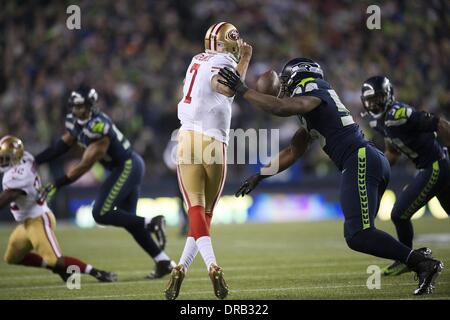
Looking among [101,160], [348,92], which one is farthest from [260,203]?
[101,160]

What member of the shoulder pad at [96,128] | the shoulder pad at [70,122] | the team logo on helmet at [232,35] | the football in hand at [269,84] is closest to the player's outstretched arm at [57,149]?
the shoulder pad at [70,122]

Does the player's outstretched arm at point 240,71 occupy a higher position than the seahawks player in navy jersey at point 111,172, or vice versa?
the player's outstretched arm at point 240,71

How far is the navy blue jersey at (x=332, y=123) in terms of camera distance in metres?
6.45

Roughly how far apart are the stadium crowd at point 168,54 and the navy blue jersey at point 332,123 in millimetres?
9824

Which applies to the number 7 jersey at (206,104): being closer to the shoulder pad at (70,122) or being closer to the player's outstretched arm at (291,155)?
the player's outstretched arm at (291,155)

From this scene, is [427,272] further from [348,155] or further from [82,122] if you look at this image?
[82,122]

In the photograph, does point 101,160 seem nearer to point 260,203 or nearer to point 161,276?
point 161,276

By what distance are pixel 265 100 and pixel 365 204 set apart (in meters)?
1.08

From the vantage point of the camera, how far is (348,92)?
57.9ft

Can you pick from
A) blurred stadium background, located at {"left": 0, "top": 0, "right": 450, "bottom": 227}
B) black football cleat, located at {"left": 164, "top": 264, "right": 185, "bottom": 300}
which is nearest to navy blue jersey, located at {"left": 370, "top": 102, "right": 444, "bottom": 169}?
black football cleat, located at {"left": 164, "top": 264, "right": 185, "bottom": 300}

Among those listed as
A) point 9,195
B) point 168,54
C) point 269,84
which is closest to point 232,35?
point 269,84

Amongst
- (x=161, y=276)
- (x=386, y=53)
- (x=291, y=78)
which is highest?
(x=386, y=53)
